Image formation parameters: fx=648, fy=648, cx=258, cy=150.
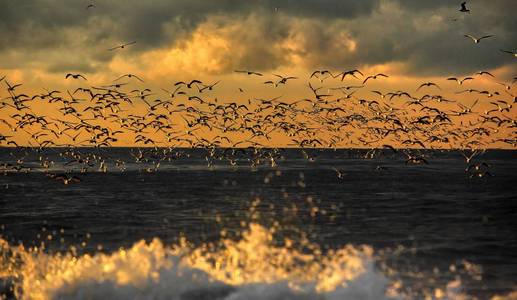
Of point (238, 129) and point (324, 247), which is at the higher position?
point (238, 129)

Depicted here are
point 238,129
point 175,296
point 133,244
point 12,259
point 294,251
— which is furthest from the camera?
point 238,129

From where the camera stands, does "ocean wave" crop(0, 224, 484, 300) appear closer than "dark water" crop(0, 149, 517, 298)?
Yes

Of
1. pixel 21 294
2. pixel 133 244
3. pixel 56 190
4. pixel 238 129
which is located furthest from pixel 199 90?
pixel 56 190

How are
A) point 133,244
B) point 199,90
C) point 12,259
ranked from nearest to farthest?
point 12,259 → point 133,244 → point 199,90

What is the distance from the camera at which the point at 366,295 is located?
2223 cm

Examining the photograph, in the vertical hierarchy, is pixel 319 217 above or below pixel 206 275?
above

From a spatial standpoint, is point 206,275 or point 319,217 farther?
point 319,217

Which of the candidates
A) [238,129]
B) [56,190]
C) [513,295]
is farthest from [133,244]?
[56,190]

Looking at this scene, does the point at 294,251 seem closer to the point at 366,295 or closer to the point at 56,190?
the point at 366,295

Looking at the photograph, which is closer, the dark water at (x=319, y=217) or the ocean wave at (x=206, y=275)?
the ocean wave at (x=206, y=275)

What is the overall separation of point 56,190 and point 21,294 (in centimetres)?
5892

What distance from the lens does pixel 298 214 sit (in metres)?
53.2

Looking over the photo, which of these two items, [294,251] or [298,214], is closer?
[294,251]

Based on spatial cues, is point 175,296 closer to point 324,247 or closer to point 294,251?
point 294,251
